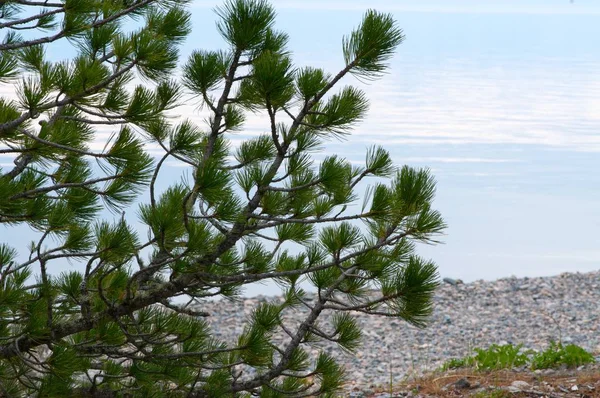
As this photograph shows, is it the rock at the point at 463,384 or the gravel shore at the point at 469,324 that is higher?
Answer: the gravel shore at the point at 469,324

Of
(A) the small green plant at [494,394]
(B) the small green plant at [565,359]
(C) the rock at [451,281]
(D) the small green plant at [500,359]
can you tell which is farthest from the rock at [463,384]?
(C) the rock at [451,281]

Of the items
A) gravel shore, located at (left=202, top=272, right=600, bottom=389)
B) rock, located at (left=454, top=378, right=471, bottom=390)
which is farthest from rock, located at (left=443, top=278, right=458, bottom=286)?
rock, located at (left=454, top=378, right=471, bottom=390)

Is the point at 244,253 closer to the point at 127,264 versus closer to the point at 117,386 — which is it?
the point at 127,264

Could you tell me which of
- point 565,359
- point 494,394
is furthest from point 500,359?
point 494,394

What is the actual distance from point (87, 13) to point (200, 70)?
57cm

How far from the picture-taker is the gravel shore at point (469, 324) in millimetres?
7418

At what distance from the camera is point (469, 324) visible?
27.5ft

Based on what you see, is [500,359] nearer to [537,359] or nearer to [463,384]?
[537,359]

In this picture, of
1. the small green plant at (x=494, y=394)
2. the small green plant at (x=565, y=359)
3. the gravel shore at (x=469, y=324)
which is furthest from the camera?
the gravel shore at (x=469, y=324)

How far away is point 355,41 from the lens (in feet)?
10.7

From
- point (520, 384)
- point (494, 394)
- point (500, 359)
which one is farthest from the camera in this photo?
point (500, 359)

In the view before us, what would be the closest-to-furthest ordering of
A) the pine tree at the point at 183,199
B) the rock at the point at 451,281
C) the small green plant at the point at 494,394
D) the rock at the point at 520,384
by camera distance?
1. the pine tree at the point at 183,199
2. the small green plant at the point at 494,394
3. the rock at the point at 520,384
4. the rock at the point at 451,281

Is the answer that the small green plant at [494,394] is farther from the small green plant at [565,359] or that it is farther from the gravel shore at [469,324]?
the gravel shore at [469,324]

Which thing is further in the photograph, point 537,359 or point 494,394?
point 537,359
